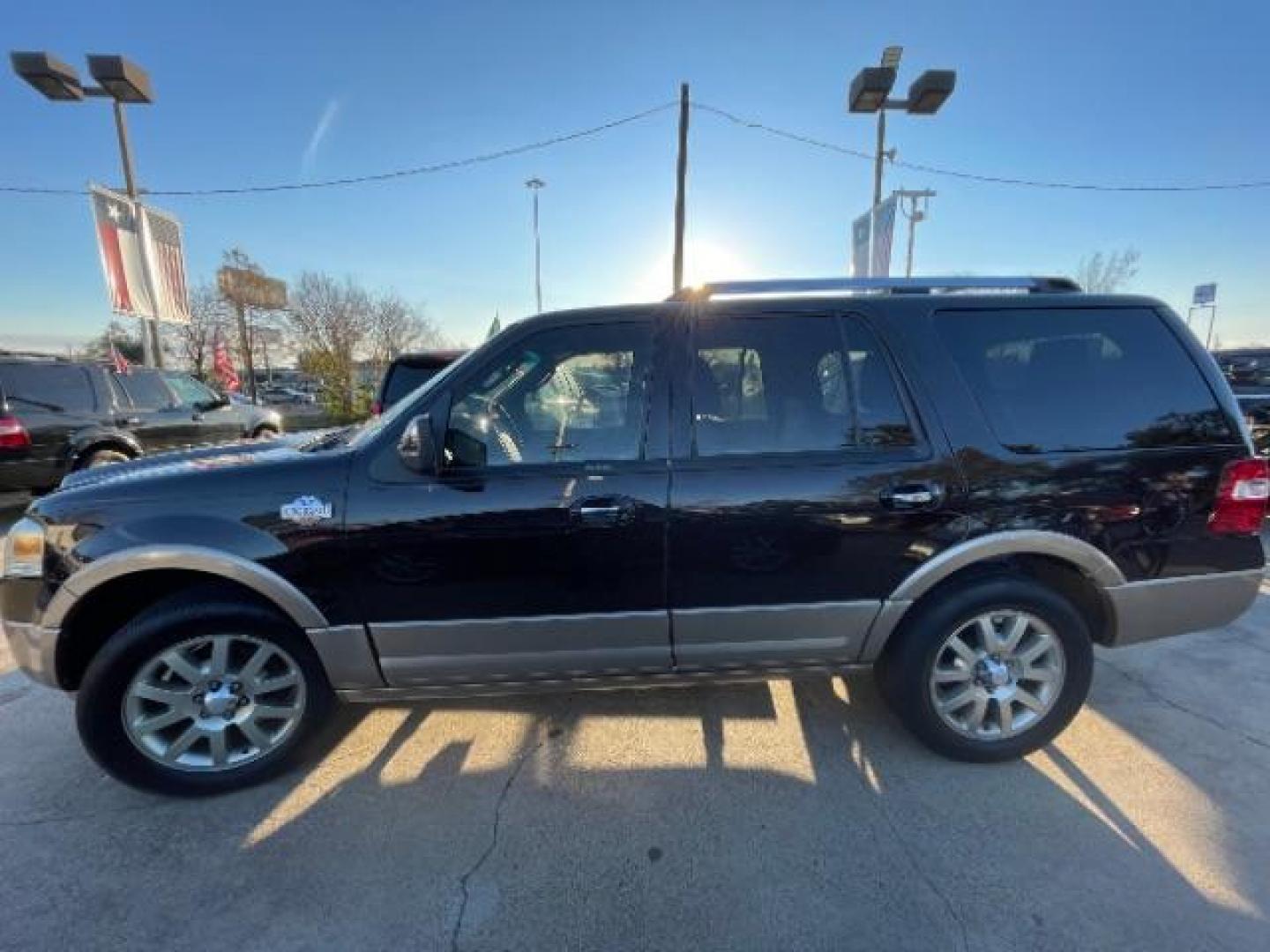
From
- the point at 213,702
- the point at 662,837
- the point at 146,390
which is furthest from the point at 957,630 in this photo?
the point at 146,390

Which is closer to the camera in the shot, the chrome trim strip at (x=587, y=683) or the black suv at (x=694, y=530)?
the black suv at (x=694, y=530)

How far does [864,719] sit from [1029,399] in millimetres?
1597

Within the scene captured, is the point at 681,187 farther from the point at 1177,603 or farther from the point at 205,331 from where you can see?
the point at 205,331

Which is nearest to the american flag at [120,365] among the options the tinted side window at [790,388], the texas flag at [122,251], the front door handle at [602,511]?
the texas flag at [122,251]

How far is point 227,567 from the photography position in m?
2.23

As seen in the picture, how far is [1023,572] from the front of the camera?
258 centimetres

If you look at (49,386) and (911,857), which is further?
(49,386)

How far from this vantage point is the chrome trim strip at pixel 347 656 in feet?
7.68

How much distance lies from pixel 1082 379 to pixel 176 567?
3611 mm

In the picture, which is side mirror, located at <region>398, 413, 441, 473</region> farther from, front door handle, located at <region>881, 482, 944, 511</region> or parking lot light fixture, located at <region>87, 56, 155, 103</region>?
parking lot light fixture, located at <region>87, 56, 155, 103</region>

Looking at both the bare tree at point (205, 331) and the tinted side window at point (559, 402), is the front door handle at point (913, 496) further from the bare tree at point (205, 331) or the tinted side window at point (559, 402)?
the bare tree at point (205, 331)

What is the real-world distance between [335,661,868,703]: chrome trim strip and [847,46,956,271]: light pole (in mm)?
9458

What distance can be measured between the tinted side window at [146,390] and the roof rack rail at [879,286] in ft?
25.5

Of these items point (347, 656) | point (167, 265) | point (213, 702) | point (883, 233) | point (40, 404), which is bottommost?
point (213, 702)
